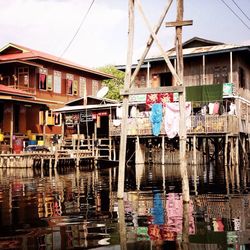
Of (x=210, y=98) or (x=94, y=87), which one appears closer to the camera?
(x=210, y=98)

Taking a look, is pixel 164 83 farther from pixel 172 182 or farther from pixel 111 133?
pixel 172 182

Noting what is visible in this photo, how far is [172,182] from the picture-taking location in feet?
53.8

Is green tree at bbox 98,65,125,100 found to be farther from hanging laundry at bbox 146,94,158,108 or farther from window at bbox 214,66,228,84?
hanging laundry at bbox 146,94,158,108

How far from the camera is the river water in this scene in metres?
6.50

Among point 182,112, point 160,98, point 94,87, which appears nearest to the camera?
point 182,112

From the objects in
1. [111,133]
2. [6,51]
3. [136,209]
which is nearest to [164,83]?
[111,133]

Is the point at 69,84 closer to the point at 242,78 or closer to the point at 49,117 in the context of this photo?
the point at 49,117

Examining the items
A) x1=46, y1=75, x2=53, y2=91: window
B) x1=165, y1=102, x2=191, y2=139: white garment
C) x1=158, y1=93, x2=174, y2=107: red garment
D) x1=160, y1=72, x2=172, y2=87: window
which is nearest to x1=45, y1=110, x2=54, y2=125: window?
x1=46, y1=75, x2=53, y2=91: window

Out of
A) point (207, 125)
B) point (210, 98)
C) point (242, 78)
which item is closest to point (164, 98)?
point (210, 98)

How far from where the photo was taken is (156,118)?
24.3 meters

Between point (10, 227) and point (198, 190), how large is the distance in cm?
756

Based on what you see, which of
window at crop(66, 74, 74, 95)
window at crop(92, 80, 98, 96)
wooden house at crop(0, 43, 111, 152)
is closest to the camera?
wooden house at crop(0, 43, 111, 152)

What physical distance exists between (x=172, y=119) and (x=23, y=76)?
13.5 meters

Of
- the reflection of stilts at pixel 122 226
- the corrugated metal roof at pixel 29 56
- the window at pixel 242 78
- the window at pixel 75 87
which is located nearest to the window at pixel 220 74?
the window at pixel 242 78
